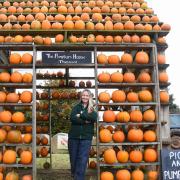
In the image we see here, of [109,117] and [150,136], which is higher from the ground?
[109,117]

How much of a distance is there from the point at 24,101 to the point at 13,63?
34.1 inches

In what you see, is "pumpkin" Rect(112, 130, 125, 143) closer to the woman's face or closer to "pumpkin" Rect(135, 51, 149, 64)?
the woman's face

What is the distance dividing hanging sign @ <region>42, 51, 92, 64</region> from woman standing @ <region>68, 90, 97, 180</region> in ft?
3.33

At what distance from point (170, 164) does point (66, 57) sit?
3.02 meters

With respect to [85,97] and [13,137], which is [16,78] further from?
[85,97]

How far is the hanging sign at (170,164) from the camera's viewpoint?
778 cm

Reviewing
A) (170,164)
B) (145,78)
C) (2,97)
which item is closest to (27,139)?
(2,97)

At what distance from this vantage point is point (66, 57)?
27.4 feet

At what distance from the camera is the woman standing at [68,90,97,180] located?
24.5ft

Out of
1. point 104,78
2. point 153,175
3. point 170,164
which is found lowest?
point 153,175

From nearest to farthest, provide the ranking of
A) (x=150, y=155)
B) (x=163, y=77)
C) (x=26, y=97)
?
(x=150, y=155)
(x=26, y=97)
(x=163, y=77)

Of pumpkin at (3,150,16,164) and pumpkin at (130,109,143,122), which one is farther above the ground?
pumpkin at (130,109,143,122)

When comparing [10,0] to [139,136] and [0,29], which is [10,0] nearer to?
[0,29]

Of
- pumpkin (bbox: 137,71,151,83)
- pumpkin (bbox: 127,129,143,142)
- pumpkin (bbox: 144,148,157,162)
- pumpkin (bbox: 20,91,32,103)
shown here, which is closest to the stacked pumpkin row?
pumpkin (bbox: 137,71,151,83)
